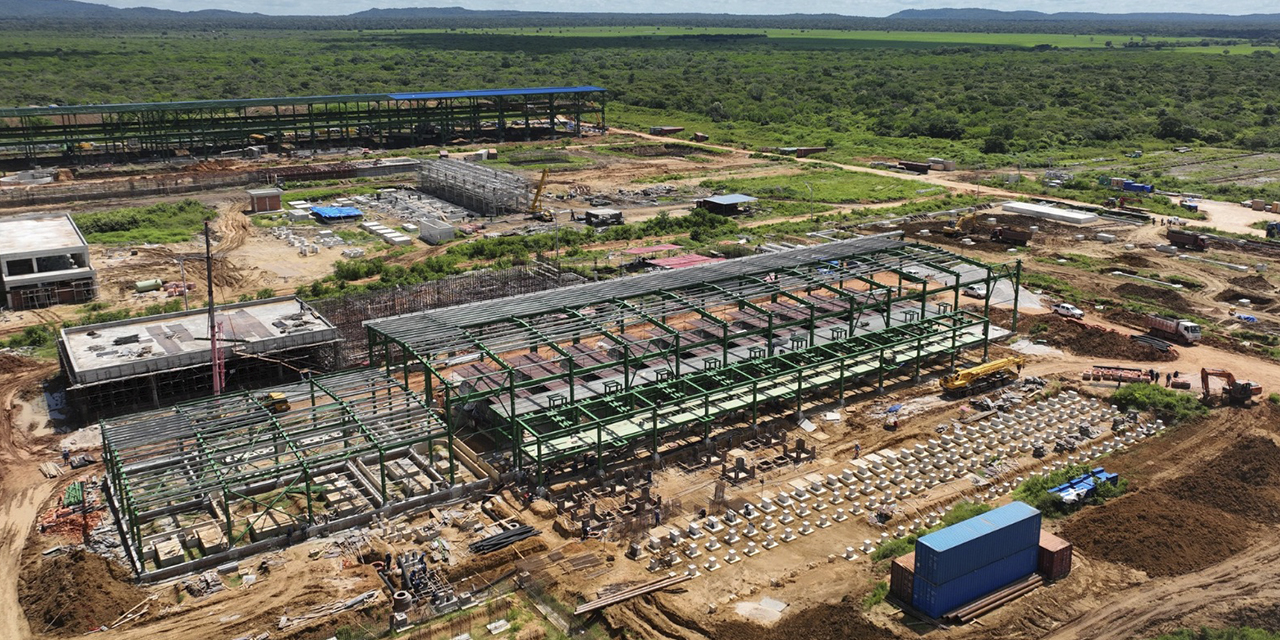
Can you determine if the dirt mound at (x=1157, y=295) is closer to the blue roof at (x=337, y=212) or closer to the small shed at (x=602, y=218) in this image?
the small shed at (x=602, y=218)

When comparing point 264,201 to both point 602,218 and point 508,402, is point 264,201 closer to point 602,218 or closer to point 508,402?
point 602,218

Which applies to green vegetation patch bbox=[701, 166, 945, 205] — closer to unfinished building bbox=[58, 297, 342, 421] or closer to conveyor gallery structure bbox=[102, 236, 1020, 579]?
conveyor gallery structure bbox=[102, 236, 1020, 579]

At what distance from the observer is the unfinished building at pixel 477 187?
242ft

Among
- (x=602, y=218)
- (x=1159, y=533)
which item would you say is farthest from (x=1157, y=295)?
(x=602, y=218)

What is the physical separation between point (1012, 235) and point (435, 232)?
3796cm

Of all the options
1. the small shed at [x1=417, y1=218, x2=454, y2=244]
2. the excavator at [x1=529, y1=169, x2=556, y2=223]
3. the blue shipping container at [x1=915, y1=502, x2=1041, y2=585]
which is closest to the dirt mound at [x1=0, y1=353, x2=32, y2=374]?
the small shed at [x1=417, y1=218, x2=454, y2=244]

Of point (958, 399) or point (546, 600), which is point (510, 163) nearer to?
point (958, 399)

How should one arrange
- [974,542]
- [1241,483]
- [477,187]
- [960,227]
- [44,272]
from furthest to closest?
[477,187], [960,227], [44,272], [1241,483], [974,542]

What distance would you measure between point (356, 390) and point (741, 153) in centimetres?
7661

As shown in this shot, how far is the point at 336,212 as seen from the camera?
71125 mm

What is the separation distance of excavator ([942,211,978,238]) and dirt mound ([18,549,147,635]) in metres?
54.4

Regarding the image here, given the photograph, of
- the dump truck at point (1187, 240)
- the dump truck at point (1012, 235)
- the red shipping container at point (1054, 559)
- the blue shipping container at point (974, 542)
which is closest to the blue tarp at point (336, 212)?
the dump truck at point (1012, 235)

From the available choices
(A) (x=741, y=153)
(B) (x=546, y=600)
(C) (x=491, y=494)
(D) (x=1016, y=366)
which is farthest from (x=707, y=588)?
(A) (x=741, y=153)

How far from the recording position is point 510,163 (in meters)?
96.1
